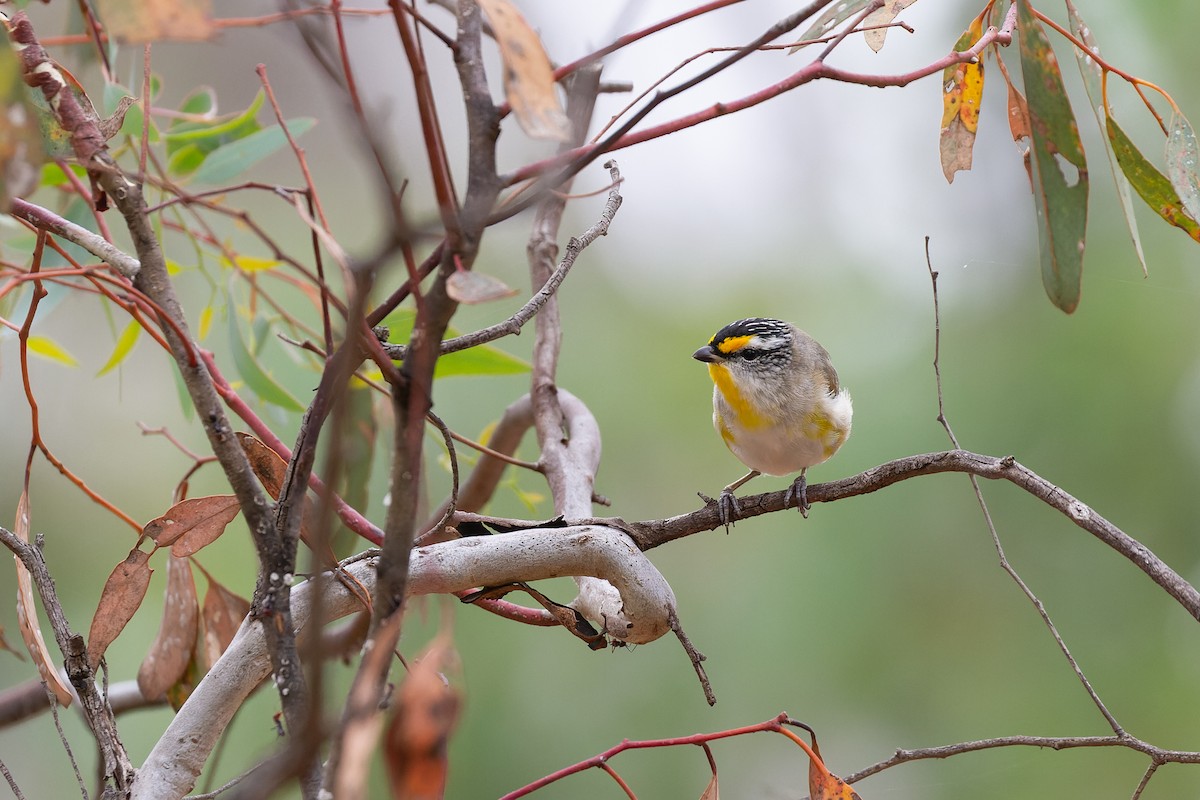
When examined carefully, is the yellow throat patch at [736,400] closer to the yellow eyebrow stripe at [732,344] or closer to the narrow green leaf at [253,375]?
the yellow eyebrow stripe at [732,344]

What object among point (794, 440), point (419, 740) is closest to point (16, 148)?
point (419, 740)

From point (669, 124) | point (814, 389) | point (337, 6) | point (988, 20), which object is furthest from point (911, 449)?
point (337, 6)

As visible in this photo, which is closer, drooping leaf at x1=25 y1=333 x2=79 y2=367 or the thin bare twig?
the thin bare twig

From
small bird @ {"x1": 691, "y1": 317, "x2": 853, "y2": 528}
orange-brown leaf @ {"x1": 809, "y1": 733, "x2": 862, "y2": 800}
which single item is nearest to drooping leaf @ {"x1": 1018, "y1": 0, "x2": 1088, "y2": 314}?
orange-brown leaf @ {"x1": 809, "y1": 733, "x2": 862, "y2": 800}

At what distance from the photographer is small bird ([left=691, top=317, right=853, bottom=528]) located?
1.25 m

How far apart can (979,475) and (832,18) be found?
31 centimetres

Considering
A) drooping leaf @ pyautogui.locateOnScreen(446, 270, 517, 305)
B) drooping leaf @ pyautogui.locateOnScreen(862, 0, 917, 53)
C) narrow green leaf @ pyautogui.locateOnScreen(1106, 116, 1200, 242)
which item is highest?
drooping leaf @ pyautogui.locateOnScreen(862, 0, 917, 53)

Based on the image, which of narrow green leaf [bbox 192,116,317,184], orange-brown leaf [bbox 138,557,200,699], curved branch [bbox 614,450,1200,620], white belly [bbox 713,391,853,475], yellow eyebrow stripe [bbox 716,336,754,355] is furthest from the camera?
yellow eyebrow stripe [bbox 716,336,754,355]

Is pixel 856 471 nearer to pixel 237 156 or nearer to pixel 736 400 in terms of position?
pixel 736 400

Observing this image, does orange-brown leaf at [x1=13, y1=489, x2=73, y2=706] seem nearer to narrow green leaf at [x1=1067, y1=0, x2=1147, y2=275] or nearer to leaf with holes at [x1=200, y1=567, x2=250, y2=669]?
leaf with holes at [x1=200, y1=567, x2=250, y2=669]

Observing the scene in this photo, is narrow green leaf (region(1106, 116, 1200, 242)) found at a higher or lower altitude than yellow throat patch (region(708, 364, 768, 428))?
higher

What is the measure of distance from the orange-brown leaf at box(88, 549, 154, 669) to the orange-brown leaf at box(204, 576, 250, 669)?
0.19m

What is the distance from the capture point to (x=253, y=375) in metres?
0.93

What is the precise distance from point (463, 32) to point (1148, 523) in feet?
5.36
